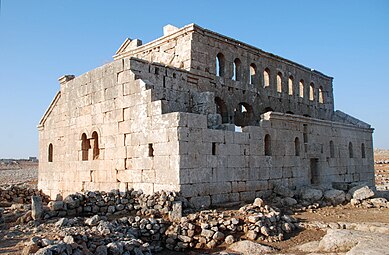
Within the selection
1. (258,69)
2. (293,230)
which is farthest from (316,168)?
(293,230)

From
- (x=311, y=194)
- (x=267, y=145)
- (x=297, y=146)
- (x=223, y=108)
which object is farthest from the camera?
(x=223, y=108)

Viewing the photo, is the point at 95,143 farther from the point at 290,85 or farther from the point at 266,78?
the point at 290,85

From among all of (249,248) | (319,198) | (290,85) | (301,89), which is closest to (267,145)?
(319,198)

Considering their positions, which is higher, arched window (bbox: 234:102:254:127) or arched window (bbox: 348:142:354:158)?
arched window (bbox: 234:102:254:127)

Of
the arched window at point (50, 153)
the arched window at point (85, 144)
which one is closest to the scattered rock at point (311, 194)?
the arched window at point (85, 144)

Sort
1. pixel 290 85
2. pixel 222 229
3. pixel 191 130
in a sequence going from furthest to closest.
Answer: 1. pixel 290 85
2. pixel 191 130
3. pixel 222 229

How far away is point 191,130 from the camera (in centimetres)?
1110

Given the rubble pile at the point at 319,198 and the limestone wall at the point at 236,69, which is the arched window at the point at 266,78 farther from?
the rubble pile at the point at 319,198

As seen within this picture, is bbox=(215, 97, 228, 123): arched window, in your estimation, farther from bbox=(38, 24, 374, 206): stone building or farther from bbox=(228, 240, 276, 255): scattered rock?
bbox=(228, 240, 276, 255): scattered rock

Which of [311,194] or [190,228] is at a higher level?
[311,194]

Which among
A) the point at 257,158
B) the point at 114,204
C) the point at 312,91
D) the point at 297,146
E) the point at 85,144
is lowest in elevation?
the point at 114,204

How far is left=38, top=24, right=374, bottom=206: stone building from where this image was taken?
37.7 ft

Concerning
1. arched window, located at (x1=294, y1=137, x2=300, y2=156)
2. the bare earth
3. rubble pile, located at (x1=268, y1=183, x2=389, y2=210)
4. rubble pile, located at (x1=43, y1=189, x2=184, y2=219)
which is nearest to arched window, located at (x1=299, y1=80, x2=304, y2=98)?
arched window, located at (x1=294, y1=137, x2=300, y2=156)

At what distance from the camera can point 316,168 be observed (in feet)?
54.6
